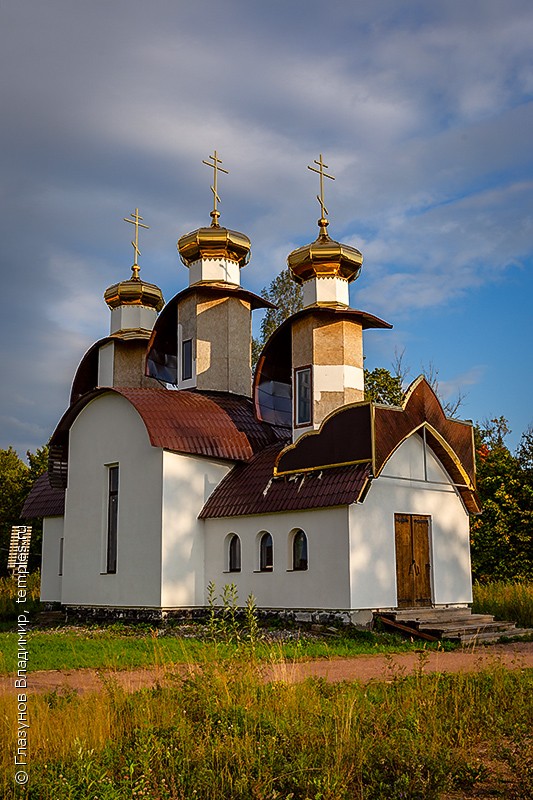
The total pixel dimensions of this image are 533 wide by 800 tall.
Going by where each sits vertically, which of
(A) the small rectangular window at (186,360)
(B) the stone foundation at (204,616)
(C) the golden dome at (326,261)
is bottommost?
(B) the stone foundation at (204,616)

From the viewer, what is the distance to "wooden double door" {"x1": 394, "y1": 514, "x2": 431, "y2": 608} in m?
15.6

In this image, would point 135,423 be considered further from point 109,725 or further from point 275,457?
point 109,725

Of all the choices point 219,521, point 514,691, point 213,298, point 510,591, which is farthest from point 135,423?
point 514,691

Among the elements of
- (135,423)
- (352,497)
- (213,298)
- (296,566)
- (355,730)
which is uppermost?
(213,298)

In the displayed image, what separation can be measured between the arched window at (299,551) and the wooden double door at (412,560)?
167 centimetres

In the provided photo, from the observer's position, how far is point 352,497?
14.5m

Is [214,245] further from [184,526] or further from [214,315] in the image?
[184,526]

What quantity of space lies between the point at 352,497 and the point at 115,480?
6144 millimetres

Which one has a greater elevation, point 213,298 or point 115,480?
point 213,298

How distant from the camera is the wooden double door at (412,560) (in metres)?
15.6

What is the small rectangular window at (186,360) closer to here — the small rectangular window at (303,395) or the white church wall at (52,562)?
the small rectangular window at (303,395)

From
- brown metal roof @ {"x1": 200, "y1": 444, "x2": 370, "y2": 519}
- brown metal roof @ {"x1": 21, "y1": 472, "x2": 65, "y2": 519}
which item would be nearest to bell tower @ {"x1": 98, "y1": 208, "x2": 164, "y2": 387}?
brown metal roof @ {"x1": 21, "y1": 472, "x2": 65, "y2": 519}

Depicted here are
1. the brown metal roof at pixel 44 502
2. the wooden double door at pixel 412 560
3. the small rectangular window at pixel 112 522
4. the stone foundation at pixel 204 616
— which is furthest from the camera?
the brown metal roof at pixel 44 502

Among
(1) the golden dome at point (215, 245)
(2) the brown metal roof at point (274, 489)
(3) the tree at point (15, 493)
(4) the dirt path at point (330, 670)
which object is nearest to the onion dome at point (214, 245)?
(1) the golden dome at point (215, 245)
